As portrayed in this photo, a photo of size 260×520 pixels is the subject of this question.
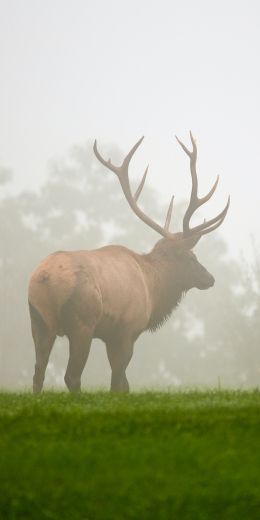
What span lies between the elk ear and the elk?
0.02 metres

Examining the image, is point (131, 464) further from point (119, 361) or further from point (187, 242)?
point (187, 242)

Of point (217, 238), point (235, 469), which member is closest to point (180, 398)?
point (235, 469)

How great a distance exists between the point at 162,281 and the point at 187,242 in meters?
0.79

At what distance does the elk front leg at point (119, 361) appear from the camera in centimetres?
1305

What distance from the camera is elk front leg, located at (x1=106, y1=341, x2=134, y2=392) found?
1305 cm

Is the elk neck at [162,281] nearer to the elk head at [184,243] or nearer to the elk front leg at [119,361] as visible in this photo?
the elk head at [184,243]

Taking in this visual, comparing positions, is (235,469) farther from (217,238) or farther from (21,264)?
(217,238)

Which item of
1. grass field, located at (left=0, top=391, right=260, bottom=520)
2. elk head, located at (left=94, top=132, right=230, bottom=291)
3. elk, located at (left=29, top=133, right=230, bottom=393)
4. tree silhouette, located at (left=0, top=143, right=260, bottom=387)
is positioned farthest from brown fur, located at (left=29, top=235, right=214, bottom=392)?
tree silhouette, located at (left=0, top=143, right=260, bottom=387)

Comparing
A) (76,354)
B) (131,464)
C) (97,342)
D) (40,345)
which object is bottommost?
(131,464)

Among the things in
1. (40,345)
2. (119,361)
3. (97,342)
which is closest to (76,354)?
(40,345)

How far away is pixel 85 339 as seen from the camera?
1227 cm

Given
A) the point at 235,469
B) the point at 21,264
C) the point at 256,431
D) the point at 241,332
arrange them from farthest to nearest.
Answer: the point at 21,264
the point at 241,332
the point at 256,431
the point at 235,469

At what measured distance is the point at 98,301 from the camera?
12.5 m

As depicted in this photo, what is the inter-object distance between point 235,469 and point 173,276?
1012cm
